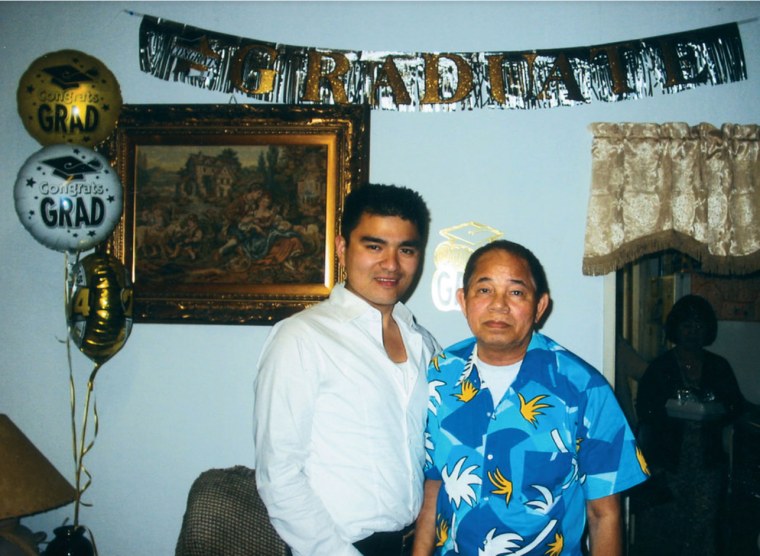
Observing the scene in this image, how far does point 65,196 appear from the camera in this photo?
2057mm

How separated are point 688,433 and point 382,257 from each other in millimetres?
2083

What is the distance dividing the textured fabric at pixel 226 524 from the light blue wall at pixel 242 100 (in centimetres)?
35

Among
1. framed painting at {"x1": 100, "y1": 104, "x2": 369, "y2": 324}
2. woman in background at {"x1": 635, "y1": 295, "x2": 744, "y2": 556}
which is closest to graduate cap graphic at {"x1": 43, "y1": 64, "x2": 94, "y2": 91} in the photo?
framed painting at {"x1": 100, "y1": 104, "x2": 369, "y2": 324}

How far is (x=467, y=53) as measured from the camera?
2.28m

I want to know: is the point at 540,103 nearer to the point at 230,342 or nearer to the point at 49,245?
the point at 230,342

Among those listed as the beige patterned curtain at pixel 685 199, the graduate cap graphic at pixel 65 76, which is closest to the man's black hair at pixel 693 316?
the beige patterned curtain at pixel 685 199

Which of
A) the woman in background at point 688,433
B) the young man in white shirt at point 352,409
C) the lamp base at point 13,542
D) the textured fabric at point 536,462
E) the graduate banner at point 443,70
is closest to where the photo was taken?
the textured fabric at point 536,462

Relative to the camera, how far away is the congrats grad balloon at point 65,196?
2.05 m

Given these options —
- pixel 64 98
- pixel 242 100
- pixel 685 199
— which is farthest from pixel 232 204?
pixel 685 199

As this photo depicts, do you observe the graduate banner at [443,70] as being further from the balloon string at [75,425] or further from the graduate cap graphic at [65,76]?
the balloon string at [75,425]

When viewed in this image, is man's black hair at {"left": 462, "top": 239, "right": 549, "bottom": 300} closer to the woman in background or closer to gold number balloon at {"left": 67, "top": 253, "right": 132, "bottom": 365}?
gold number balloon at {"left": 67, "top": 253, "right": 132, "bottom": 365}

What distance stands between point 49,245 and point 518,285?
190 centimetres

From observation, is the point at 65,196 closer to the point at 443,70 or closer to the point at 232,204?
the point at 232,204

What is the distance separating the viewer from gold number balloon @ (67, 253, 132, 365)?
6.85ft
